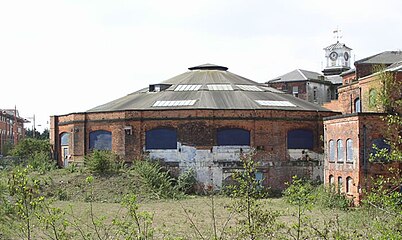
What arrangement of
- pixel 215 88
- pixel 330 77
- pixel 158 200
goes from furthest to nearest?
pixel 330 77 < pixel 215 88 < pixel 158 200

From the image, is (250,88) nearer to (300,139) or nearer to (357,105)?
(300,139)

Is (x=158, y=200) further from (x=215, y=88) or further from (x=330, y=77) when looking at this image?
(x=330, y=77)

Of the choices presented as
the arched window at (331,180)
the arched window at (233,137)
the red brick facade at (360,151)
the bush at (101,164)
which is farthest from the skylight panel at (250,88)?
the red brick facade at (360,151)

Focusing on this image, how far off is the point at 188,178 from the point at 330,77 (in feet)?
113

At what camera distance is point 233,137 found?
3175 centimetres

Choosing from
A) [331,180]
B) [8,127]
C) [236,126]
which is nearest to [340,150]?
[331,180]

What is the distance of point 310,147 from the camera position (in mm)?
32656

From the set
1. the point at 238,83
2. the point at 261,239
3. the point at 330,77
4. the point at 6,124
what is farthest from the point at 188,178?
the point at 6,124

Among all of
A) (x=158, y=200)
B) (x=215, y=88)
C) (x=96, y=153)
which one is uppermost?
(x=215, y=88)

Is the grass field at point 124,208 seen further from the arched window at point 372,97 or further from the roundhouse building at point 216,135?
the arched window at point 372,97

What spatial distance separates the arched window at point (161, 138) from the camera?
105ft

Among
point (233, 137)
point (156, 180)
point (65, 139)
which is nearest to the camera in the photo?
point (156, 180)

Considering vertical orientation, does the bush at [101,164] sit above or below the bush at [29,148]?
below

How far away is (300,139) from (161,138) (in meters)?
8.33
